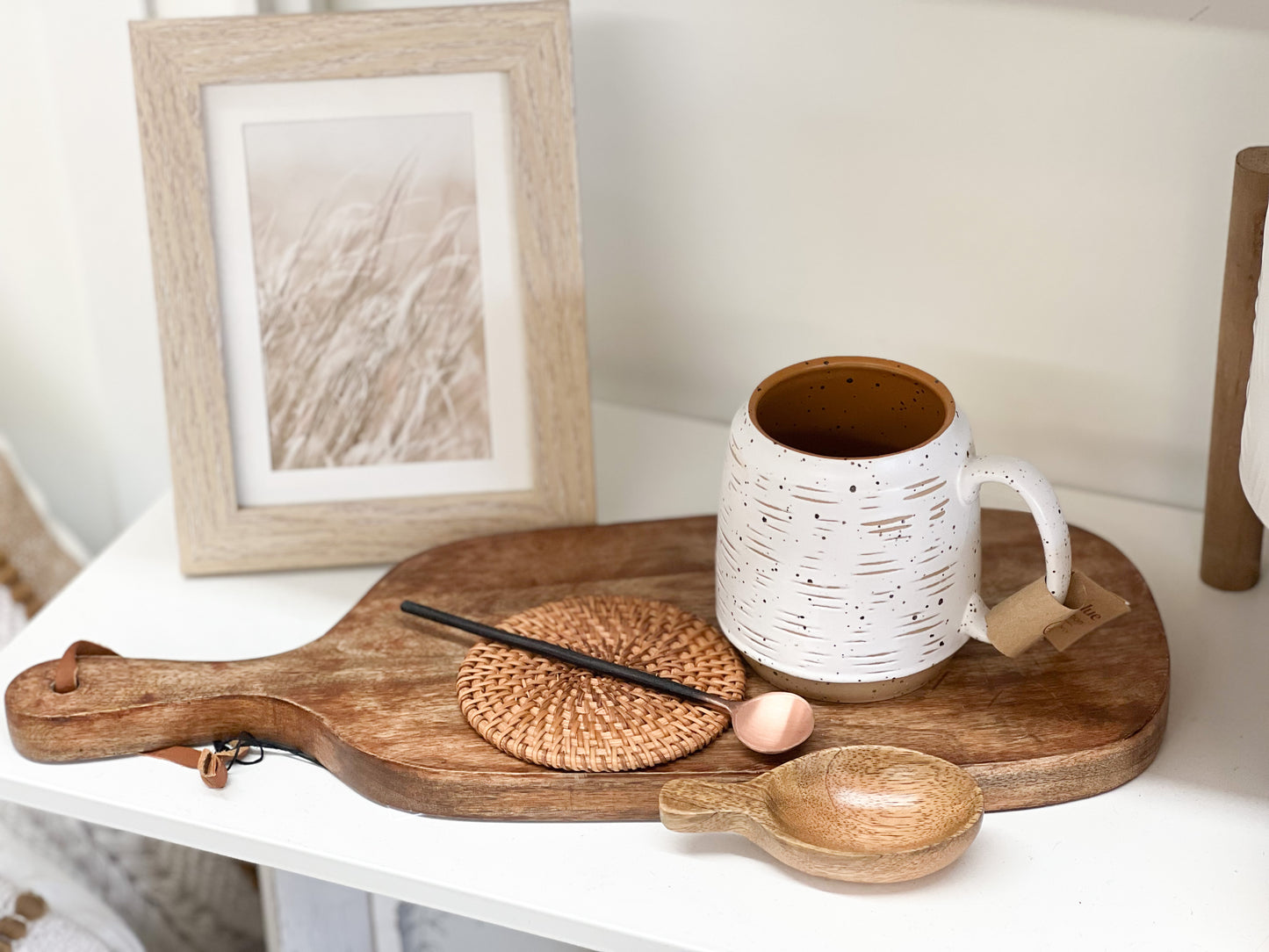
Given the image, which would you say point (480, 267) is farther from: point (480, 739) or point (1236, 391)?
point (1236, 391)

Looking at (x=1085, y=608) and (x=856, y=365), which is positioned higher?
(x=856, y=365)

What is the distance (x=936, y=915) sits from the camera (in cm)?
59

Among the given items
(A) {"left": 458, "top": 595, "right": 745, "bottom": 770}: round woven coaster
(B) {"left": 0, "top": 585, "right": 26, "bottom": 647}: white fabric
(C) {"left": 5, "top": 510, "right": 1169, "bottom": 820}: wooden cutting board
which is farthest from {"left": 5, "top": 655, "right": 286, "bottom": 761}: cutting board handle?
(B) {"left": 0, "top": 585, "right": 26, "bottom": 647}: white fabric

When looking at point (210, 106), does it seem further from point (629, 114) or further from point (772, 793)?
point (772, 793)

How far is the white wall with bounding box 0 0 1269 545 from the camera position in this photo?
2.61 feet

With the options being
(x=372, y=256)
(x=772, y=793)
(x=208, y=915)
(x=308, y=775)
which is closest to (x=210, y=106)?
(x=372, y=256)

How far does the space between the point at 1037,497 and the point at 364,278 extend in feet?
1.37

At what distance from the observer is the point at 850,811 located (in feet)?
2.03

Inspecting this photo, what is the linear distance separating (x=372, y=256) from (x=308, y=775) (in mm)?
309

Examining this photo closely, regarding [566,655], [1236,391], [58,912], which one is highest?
[1236,391]

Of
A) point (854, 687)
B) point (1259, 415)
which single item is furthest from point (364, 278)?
point (1259, 415)

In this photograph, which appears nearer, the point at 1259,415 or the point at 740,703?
the point at 1259,415

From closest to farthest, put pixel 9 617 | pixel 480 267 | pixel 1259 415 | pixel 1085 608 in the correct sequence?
pixel 1259 415 → pixel 1085 608 → pixel 480 267 → pixel 9 617

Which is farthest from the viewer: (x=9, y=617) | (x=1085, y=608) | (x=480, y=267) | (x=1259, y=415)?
(x=9, y=617)
